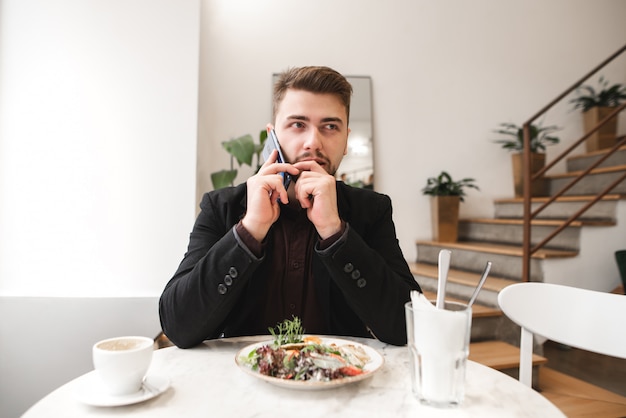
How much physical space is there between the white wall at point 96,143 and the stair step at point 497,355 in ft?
6.15

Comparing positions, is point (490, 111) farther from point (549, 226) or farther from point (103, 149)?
point (103, 149)

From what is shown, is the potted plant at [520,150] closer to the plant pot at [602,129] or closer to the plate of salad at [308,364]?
the plant pot at [602,129]

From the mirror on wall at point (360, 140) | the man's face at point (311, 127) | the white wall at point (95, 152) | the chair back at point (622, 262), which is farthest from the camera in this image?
the mirror on wall at point (360, 140)

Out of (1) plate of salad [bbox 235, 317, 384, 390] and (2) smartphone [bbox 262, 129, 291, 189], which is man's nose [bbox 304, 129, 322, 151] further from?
(1) plate of salad [bbox 235, 317, 384, 390]

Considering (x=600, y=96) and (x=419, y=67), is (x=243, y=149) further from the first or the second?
(x=600, y=96)

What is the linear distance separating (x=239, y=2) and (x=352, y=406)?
12.7ft

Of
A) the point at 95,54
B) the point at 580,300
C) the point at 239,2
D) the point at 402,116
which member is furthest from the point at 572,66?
the point at 95,54

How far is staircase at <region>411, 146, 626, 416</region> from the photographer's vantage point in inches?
96.0

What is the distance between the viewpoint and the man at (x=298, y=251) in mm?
946

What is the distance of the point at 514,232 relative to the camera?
367 cm

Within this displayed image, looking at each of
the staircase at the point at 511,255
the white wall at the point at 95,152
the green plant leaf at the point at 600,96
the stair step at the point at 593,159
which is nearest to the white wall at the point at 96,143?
the white wall at the point at 95,152

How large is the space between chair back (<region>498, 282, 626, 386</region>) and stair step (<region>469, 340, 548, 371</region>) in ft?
3.91

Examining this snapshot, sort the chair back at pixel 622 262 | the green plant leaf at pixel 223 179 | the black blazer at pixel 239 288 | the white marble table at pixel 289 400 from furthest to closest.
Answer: the green plant leaf at pixel 223 179 < the chair back at pixel 622 262 < the black blazer at pixel 239 288 < the white marble table at pixel 289 400

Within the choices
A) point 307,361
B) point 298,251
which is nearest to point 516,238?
point 298,251
